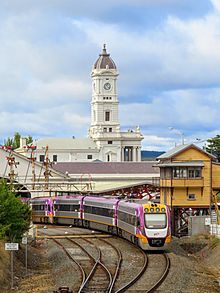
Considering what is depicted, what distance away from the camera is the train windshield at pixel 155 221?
1720 inches

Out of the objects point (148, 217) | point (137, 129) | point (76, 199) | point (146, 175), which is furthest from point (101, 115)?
point (148, 217)

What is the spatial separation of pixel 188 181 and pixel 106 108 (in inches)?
5048

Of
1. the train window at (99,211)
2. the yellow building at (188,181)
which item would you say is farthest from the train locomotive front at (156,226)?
the yellow building at (188,181)

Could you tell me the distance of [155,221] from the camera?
4384cm

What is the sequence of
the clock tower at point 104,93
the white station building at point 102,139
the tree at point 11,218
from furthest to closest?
1. the clock tower at point 104,93
2. the white station building at point 102,139
3. the tree at point 11,218

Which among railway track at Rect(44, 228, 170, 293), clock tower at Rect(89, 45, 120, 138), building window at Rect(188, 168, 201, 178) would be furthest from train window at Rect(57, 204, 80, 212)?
clock tower at Rect(89, 45, 120, 138)

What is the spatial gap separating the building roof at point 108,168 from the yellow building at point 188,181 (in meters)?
49.4

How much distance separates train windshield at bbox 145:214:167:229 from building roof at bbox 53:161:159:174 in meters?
65.0

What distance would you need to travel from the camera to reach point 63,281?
105 ft

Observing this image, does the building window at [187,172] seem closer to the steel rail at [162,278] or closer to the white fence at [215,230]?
the white fence at [215,230]

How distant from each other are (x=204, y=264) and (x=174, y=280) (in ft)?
30.3

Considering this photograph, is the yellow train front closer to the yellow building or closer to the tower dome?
the yellow building

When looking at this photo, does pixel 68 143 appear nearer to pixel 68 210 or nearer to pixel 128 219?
pixel 68 210

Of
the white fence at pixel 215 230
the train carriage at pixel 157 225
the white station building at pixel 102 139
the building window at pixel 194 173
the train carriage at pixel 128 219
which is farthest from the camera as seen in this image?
the white station building at pixel 102 139
